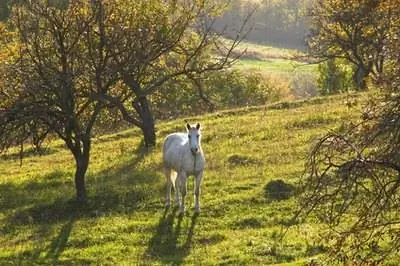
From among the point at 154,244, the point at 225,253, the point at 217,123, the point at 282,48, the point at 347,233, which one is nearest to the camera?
the point at 347,233

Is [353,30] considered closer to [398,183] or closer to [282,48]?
[398,183]

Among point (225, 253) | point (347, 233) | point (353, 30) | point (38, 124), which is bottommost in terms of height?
point (225, 253)

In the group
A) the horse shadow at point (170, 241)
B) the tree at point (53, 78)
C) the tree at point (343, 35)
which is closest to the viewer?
the horse shadow at point (170, 241)

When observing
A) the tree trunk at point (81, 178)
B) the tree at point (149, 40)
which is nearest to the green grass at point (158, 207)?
the tree trunk at point (81, 178)

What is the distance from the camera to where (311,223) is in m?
20.6

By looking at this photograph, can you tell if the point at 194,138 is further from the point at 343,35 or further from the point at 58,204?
the point at 343,35

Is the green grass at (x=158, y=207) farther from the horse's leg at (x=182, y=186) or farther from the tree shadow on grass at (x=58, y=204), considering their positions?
the horse's leg at (x=182, y=186)

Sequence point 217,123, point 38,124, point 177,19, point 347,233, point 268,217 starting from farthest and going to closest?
point 217,123, point 177,19, point 38,124, point 268,217, point 347,233

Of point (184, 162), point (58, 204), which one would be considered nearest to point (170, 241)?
point (184, 162)

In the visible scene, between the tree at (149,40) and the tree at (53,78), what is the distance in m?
0.85

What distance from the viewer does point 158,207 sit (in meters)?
23.3

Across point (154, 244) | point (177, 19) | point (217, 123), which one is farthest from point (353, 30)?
point (154, 244)

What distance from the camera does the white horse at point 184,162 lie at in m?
21.8

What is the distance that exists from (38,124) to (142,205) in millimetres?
4345
